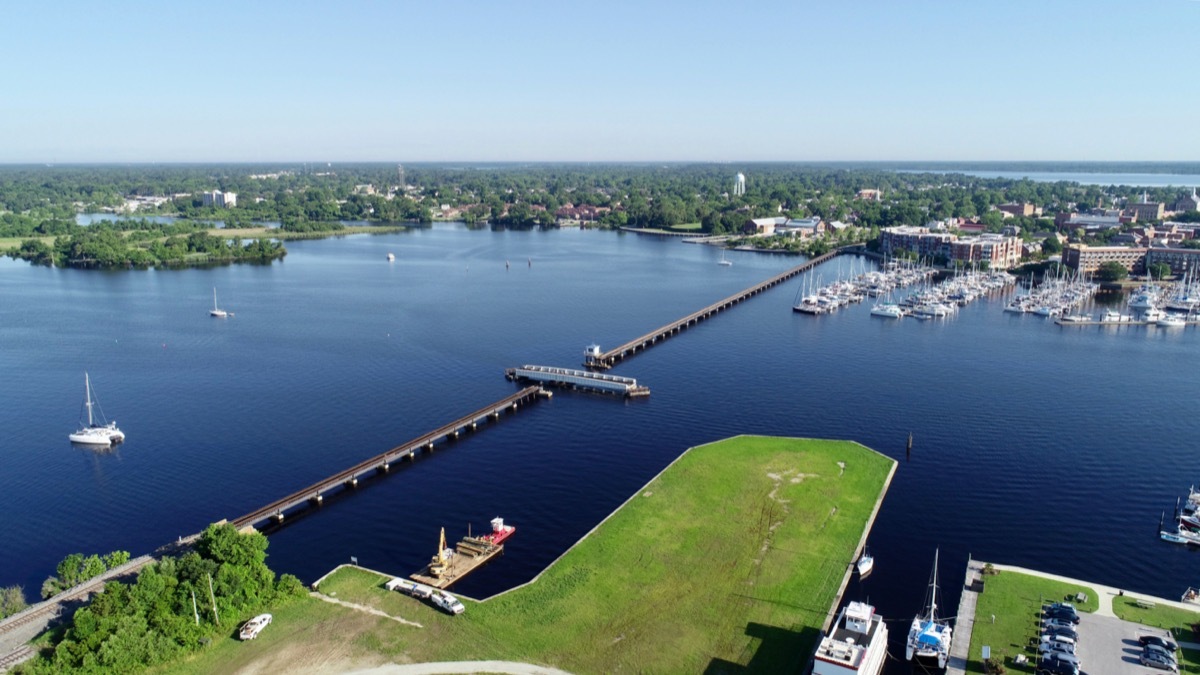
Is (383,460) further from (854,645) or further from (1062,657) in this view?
(1062,657)

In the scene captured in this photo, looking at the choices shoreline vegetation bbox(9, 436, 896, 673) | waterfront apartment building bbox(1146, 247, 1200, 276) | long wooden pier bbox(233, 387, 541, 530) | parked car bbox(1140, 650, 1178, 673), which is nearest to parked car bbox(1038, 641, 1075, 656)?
parked car bbox(1140, 650, 1178, 673)

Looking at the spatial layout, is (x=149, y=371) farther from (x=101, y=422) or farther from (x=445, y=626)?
(x=445, y=626)

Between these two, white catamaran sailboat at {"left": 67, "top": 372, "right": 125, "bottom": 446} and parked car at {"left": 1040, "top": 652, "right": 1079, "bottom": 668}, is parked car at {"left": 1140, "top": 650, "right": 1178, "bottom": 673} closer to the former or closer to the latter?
parked car at {"left": 1040, "top": 652, "right": 1079, "bottom": 668}

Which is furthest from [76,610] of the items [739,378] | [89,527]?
[739,378]

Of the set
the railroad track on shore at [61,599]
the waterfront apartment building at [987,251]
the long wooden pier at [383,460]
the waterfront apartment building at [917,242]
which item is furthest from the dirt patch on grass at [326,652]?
the waterfront apartment building at [917,242]

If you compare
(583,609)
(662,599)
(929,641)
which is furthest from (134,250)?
(929,641)

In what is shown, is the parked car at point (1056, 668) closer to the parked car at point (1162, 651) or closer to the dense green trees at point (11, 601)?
the parked car at point (1162, 651)
